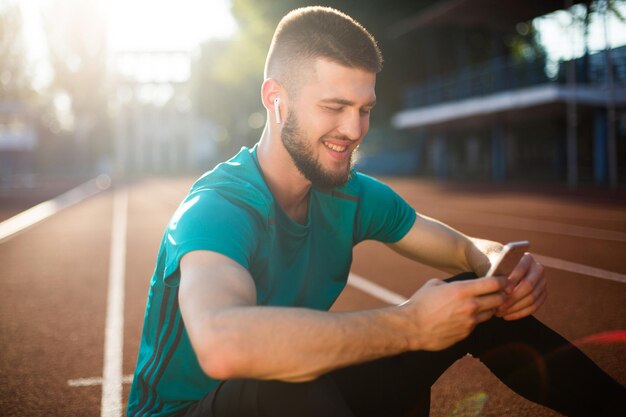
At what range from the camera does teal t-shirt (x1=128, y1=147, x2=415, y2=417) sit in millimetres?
1691

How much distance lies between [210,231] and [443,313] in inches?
26.4

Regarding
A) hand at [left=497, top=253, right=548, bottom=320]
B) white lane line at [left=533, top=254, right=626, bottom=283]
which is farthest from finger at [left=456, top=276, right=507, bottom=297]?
white lane line at [left=533, top=254, right=626, bottom=283]

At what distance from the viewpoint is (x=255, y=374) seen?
146 centimetres

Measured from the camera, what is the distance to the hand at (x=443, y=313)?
1608mm

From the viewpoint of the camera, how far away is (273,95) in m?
2.19

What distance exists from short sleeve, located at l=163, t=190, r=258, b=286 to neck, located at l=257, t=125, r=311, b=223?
42 cm

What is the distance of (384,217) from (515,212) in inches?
445

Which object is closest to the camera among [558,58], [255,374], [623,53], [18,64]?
[255,374]

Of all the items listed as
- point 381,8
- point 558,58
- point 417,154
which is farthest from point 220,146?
point 558,58

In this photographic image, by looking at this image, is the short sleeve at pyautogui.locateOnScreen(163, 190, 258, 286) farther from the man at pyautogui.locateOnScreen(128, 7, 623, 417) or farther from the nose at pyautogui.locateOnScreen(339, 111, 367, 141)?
the nose at pyautogui.locateOnScreen(339, 111, 367, 141)

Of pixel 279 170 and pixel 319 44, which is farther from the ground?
pixel 319 44

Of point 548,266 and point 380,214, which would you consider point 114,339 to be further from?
point 548,266

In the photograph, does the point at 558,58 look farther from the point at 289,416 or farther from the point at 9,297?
the point at 289,416

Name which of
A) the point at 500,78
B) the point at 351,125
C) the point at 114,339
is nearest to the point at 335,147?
the point at 351,125
